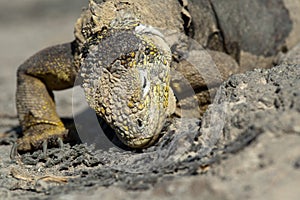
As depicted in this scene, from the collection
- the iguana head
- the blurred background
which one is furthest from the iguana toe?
the blurred background

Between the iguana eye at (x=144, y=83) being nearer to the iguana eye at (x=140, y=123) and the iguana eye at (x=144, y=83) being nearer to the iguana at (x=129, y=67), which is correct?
the iguana at (x=129, y=67)

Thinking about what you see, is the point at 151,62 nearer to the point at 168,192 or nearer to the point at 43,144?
the point at 168,192

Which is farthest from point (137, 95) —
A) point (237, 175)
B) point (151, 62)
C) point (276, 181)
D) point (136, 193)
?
point (276, 181)

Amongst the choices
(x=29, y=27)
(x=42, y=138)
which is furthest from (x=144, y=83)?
(x=29, y=27)

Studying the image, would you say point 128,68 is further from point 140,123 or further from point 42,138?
point 42,138

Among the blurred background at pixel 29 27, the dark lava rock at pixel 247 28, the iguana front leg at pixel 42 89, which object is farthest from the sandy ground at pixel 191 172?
the blurred background at pixel 29 27
